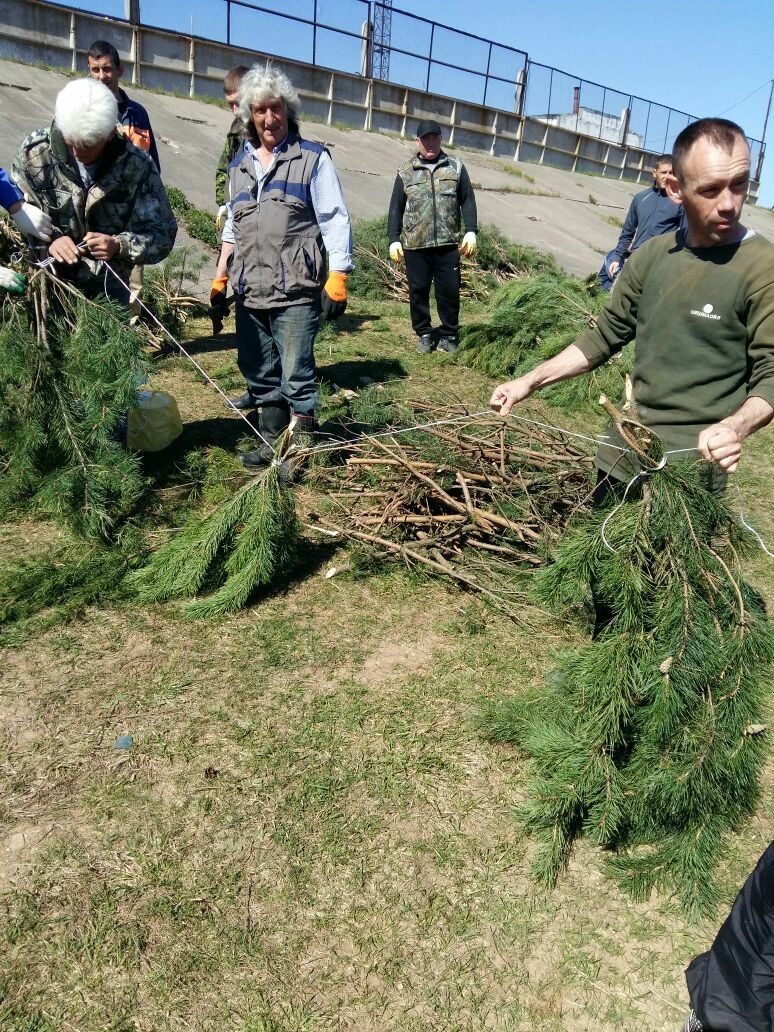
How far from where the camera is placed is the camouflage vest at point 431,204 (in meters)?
7.37

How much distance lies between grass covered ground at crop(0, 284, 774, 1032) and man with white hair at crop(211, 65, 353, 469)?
1528mm

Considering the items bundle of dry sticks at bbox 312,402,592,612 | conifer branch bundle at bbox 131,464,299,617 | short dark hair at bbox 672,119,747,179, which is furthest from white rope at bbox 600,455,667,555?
conifer branch bundle at bbox 131,464,299,617

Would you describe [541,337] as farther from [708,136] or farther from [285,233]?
[708,136]

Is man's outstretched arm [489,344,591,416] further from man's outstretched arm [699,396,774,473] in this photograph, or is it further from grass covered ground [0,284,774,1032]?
grass covered ground [0,284,774,1032]

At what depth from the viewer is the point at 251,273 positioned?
4.43 m

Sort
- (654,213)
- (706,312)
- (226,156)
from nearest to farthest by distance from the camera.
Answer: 1. (706,312)
2. (226,156)
3. (654,213)

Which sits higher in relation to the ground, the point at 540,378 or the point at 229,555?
the point at 540,378

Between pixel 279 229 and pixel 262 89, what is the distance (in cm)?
65

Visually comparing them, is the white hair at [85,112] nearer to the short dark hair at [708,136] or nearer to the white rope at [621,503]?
the short dark hair at [708,136]

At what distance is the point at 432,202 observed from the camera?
7352 millimetres

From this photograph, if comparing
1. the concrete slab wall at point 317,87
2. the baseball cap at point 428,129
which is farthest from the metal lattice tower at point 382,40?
the baseball cap at point 428,129

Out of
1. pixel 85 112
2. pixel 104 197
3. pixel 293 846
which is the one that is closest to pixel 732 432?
pixel 293 846

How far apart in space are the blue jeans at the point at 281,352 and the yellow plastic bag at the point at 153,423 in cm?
52

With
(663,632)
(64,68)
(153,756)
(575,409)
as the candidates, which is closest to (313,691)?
(153,756)
